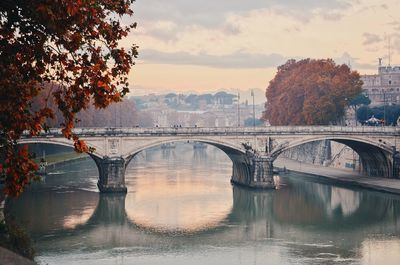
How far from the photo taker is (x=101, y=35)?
53.1ft

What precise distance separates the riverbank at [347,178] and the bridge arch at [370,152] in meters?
1.61

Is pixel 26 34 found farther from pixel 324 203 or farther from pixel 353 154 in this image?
pixel 353 154

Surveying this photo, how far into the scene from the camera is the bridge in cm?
6594

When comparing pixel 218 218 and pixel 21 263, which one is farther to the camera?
pixel 218 218

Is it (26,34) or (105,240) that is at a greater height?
(26,34)

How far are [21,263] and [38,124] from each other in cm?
1077

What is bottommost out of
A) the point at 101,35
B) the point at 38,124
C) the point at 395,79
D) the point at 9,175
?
the point at 9,175

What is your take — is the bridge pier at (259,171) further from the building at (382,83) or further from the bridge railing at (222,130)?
the building at (382,83)

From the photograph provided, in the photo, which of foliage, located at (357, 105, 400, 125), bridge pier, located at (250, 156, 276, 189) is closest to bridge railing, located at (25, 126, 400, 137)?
bridge pier, located at (250, 156, 276, 189)

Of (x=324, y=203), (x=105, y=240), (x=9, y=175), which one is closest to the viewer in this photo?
(x=9, y=175)

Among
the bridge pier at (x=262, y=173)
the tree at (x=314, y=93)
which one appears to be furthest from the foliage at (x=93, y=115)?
the tree at (x=314, y=93)

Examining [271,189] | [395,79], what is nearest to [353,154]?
[271,189]

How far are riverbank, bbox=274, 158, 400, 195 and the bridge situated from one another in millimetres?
2935

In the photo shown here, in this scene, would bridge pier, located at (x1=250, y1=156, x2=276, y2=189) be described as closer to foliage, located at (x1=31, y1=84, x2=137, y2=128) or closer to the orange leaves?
foliage, located at (x1=31, y1=84, x2=137, y2=128)
